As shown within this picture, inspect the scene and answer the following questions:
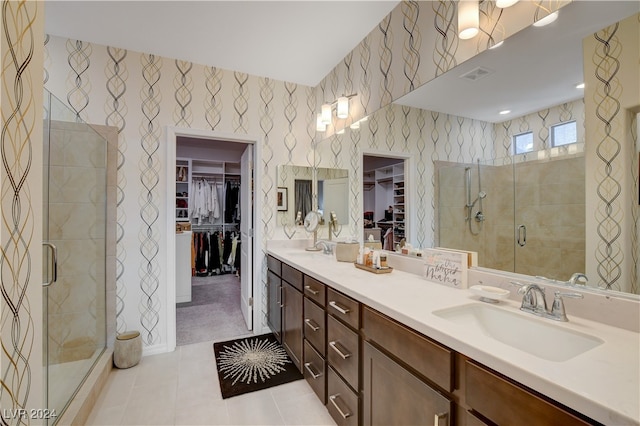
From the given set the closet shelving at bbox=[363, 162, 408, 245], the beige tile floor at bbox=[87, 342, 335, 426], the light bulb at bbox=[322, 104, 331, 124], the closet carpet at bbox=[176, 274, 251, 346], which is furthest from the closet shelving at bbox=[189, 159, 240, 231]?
the closet shelving at bbox=[363, 162, 408, 245]

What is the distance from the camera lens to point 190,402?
1824 millimetres

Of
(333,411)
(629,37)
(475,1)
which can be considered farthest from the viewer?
(333,411)

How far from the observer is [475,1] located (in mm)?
1376

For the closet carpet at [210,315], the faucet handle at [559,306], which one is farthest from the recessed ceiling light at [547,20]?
the closet carpet at [210,315]

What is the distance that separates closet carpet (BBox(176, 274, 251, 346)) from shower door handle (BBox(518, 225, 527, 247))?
255 cm

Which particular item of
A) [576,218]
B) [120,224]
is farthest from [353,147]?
[120,224]

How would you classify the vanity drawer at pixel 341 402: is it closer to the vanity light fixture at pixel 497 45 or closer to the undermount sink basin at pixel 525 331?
the undermount sink basin at pixel 525 331

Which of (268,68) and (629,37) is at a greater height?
(268,68)

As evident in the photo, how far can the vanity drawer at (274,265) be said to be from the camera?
2.45 metres

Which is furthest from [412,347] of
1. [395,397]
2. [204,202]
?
[204,202]

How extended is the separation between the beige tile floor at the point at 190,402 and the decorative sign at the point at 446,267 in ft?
3.46

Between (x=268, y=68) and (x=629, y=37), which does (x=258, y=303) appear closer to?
(x=268, y=68)

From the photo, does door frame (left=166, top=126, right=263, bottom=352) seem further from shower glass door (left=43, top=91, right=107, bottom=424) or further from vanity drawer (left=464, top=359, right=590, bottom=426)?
vanity drawer (left=464, top=359, right=590, bottom=426)

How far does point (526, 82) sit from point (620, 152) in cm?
49
